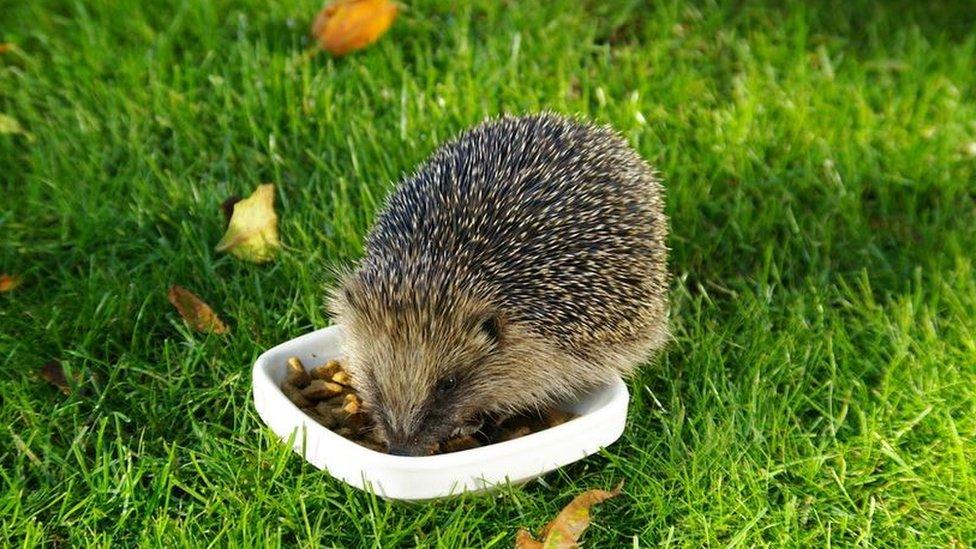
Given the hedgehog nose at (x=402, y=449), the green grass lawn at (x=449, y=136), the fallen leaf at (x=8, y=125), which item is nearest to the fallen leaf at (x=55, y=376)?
the green grass lawn at (x=449, y=136)

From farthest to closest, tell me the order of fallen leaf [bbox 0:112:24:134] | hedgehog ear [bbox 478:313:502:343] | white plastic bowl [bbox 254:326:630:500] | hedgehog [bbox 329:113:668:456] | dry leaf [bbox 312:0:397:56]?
dry leaf [bbox 312:0:397:56] < fallen leaf [bbox 0:112:24:134] < hedgehog ear [bbox 478:313:502:343] < hedgehog [bbox 329:113:668:456] < white plastic bowl [bbox 254:326:630:500]

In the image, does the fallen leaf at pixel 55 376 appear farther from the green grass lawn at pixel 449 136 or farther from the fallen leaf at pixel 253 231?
the fallen leaf at pixel 253 231

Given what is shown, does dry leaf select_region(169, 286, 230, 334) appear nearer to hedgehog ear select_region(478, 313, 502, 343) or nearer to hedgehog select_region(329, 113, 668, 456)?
hedgehog select_region(329, 113, 668, 456)

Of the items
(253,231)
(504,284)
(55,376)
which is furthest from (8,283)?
(504,284)

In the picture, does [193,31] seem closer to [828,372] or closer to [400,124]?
[400,124]

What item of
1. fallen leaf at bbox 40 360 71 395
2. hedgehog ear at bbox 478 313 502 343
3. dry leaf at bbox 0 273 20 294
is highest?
hedgehog ear at bbox 478 313 502 343

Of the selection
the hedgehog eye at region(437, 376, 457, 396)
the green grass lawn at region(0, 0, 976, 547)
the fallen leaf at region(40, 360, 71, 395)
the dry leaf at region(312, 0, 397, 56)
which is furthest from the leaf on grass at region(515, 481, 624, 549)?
the dry leaf at region(312, 0, 397, 56)

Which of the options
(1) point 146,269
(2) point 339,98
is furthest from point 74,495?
(2) point 339,98
